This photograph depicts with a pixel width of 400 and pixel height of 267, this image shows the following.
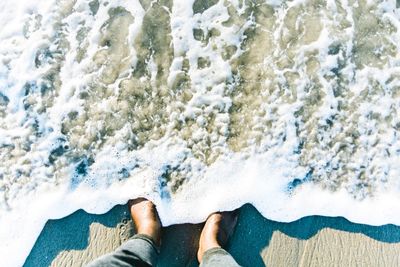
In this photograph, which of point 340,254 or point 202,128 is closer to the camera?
point 340,254

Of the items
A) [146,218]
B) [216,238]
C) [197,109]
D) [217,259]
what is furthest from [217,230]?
[197,109]

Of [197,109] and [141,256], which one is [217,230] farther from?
[197,109]

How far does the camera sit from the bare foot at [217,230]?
95.3 inches

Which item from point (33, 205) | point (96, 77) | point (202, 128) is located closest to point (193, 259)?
point (202, 128)

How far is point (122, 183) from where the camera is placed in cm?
258

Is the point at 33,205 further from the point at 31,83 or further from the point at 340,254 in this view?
the point at 340,254

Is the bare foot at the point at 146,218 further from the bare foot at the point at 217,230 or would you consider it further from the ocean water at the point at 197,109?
the bare foot at the point at 217,230

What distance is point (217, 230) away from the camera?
2.45 m

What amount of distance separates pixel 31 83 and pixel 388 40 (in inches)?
81.3

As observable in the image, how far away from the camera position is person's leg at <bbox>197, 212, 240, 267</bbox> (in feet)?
7.54

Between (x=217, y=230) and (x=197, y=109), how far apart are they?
684 millimetres

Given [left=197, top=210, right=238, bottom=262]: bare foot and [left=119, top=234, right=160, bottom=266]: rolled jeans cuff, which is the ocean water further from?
[left=119, top=234, right=160, bottom=266]: rolled jeans cuff

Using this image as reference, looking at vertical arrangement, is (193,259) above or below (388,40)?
below

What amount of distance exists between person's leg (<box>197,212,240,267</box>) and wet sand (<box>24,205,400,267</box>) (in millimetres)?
59
